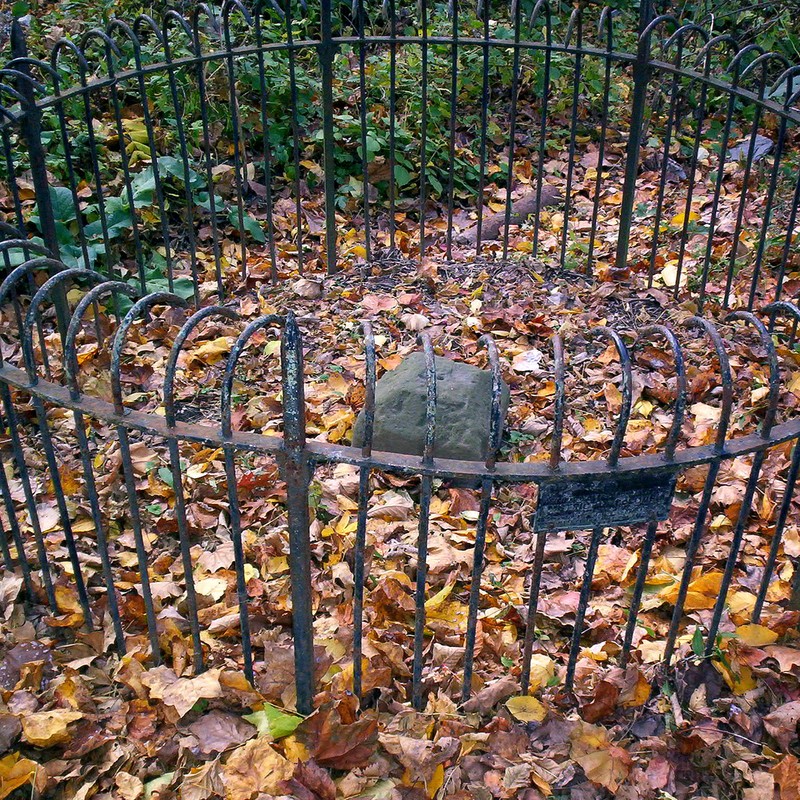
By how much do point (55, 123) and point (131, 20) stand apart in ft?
5.97

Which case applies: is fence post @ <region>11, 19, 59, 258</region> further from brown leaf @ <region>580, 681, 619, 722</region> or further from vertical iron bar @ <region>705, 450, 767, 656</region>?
Answer: vertical iron bar @ <region>705, 450, 767, 656</region>

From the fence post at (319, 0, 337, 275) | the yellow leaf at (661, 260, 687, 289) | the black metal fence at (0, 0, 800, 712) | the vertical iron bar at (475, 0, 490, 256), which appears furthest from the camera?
the yellow leaf at (661, 260, 687, 289)

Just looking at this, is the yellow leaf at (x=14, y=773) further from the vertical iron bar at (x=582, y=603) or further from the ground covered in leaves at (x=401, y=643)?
the vertical iron bar at (x=582, y=603)

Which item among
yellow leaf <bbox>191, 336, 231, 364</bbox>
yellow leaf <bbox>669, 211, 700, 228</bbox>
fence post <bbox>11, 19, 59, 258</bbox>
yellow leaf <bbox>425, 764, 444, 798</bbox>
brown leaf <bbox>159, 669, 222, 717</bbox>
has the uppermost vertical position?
fence post <bbox>11, 19, 59, 258</bbox>

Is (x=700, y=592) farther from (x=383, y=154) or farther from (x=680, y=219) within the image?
(x=383, y=154)

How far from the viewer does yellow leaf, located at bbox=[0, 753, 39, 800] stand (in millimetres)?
2412

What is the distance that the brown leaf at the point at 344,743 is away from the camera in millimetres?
2539

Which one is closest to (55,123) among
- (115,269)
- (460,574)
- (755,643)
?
(115,269)

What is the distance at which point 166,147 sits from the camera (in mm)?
6227

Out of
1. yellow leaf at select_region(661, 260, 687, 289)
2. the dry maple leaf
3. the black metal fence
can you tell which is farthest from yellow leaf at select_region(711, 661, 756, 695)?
yellow leaf at select_region(661, 260, 687, 289)

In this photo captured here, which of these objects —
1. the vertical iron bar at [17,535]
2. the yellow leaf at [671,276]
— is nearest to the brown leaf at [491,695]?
the vertical iron bar at [17,535]

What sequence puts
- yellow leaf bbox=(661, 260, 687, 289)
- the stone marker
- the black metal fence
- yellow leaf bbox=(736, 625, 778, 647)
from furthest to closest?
1. yellow leaf bbox=(661, 260, 687, 289)
2. the stone marker
3. yellow leaf bbox=(736, 625, 778, 647)
4. the black metal fence

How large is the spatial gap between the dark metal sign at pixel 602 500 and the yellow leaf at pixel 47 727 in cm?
148

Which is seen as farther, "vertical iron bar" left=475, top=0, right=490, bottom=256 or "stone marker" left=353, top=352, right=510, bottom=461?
"vertical iron bar" left=475, top=0, right=490, bottom=256
